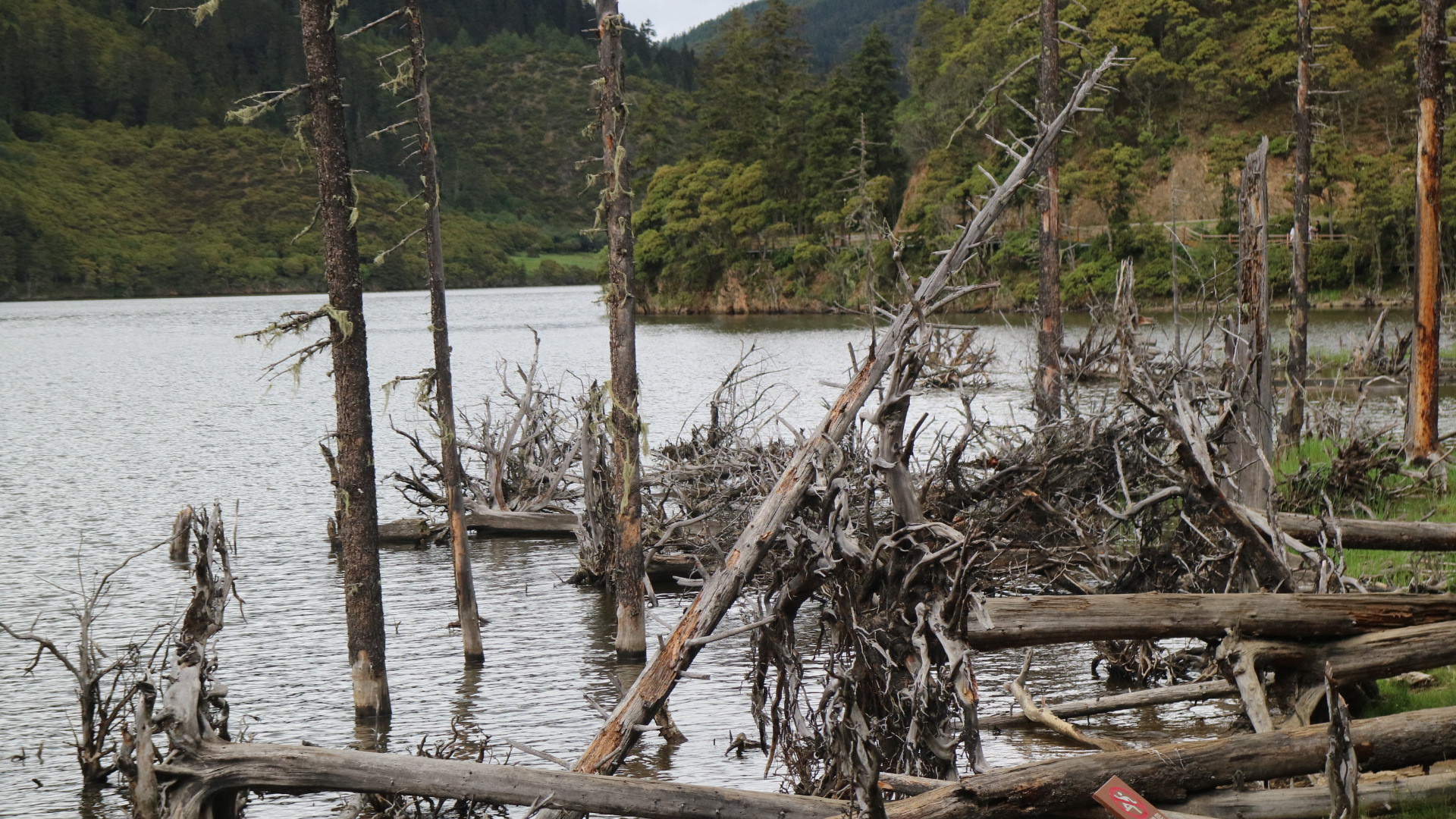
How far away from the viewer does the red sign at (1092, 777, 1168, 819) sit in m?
5.51

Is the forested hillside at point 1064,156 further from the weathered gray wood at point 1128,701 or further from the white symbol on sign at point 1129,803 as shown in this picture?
the white symbol on sign at point 1129,803

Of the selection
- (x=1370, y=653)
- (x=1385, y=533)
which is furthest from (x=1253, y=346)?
(x=1370, y=653)

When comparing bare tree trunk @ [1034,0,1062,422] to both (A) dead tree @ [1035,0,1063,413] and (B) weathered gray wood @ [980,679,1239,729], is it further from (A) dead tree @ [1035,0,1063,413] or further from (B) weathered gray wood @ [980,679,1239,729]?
(B) weathered gray wood @ [980,679,1239,729]

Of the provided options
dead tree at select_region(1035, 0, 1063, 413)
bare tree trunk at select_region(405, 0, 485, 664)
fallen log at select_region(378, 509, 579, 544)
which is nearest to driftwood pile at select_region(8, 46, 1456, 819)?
bare tree trunk at select_region(405, 0, 485, 664)

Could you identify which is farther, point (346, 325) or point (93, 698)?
point (346, 325)

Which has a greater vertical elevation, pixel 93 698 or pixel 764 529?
pixel 764 529

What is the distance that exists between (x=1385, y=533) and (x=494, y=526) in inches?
543

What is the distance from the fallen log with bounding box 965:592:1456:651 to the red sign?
153 cm

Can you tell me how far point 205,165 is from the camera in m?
149

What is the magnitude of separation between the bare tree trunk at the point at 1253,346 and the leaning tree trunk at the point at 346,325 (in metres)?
6.88

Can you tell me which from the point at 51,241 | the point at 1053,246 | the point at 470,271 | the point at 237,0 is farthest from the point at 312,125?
the point at 237,0

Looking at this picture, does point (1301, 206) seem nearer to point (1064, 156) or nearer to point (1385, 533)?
point (1385, 533)

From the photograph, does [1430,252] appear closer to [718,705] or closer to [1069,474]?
[1069,474]

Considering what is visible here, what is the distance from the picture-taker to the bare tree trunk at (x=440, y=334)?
12094 mm
